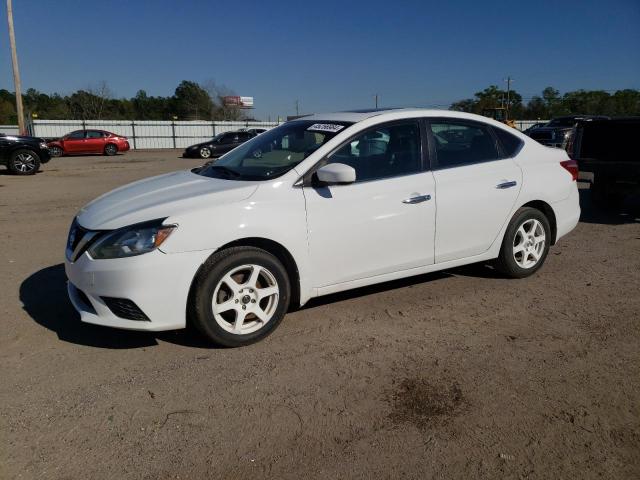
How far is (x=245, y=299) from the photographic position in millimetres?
3689

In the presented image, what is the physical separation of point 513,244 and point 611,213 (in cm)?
503

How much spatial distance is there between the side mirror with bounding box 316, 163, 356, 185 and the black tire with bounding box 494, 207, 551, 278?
195 cm

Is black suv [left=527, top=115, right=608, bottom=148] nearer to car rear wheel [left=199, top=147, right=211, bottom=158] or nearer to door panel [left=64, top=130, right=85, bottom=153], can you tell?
car rear wheel [left=199, top=147, right=211, bottom=158]

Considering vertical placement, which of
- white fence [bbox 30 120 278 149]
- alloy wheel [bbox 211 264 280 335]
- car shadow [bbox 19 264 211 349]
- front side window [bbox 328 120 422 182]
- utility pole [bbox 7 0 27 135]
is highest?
utility pole [bbox 7 0 27 135]

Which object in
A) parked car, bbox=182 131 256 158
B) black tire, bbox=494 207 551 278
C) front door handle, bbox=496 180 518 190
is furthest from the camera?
parked car, bbox=182 131 256 158

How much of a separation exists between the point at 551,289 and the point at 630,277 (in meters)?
1.01

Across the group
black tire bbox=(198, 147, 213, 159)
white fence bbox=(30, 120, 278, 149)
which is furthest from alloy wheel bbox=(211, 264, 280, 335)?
white fence bbox=(30, 120, 278, 149)

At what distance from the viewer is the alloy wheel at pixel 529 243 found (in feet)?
16.7

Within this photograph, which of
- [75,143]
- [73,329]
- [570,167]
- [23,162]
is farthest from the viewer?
[75,143]

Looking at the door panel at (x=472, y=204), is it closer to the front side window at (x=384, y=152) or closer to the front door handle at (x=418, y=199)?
the front door handle at (x=418, y=199)

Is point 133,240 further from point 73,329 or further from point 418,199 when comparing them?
point 418,199

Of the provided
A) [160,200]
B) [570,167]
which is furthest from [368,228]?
[570,167]

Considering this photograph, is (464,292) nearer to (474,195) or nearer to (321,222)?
(474,195)

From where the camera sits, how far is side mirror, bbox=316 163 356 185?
3756 millimetres
